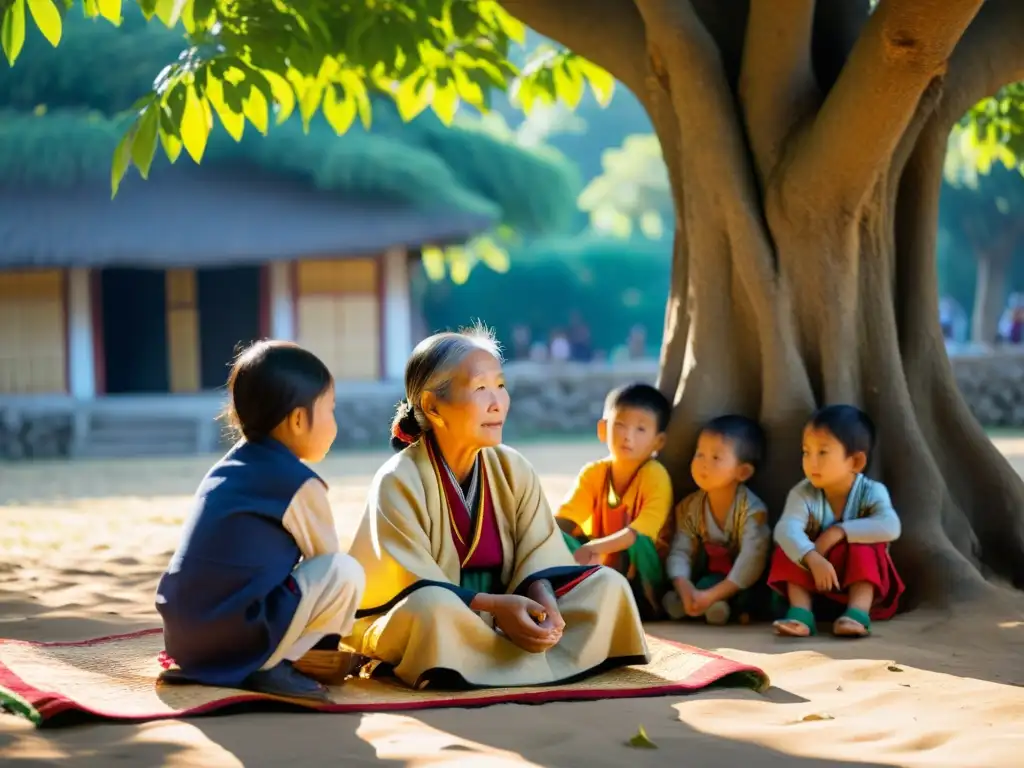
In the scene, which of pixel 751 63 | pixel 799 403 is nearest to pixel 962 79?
pixel 751 63

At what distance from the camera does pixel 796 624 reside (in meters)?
4.90

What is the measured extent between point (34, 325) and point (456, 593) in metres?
16.7

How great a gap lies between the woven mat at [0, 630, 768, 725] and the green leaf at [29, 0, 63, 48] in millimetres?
2163

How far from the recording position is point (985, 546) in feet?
19.2

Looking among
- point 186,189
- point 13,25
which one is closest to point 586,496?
point 13,25

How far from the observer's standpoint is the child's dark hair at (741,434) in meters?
5.43

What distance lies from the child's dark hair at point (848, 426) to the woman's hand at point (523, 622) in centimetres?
173

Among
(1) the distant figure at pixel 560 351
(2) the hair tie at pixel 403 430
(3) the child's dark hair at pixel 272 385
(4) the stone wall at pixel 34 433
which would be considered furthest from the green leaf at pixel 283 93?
(1) the distant figure at pixel 560 351

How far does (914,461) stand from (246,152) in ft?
47.0

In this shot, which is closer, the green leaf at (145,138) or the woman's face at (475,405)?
the woman's face at (475,405)

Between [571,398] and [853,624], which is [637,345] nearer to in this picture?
A: [571,398]

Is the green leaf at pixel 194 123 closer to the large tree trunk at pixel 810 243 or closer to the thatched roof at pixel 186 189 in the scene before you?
the large tree trunk at pixel 810 243

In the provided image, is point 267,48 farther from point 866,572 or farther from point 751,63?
point 866,572

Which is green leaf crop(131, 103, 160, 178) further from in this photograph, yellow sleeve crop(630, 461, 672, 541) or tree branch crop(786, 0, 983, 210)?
tree branch crop(786, 0, 983, 210)
